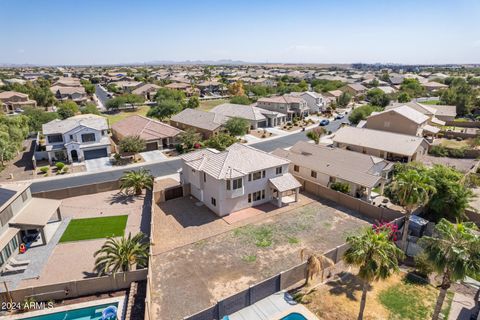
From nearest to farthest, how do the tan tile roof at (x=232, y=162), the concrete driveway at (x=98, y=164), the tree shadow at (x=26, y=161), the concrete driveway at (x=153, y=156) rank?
the tan tile roof at (x=232, y=162) < the concrete driveway at (x=98, y=164) < the tree shadow at (x=26, y=161) < the concrete driveway at (x=153, y=156)

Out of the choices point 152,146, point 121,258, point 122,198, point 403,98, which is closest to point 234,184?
point 121,258

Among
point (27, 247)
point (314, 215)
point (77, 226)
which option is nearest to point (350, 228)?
point (314, 215)

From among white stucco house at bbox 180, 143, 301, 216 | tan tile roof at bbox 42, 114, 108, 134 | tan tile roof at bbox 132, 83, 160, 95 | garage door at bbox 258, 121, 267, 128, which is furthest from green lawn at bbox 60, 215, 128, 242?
tan tile roof at bbox 132, 83, 160, 95

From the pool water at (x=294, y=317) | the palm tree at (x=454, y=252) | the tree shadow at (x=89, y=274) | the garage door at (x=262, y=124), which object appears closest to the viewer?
the palm tree at (x=454, y=252)

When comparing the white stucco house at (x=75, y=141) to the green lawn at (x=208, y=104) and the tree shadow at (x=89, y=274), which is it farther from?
the green lawn at (x=208, y=104)

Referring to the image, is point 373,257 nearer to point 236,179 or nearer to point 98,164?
point 236,179

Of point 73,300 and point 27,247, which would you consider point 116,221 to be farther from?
point 73,300

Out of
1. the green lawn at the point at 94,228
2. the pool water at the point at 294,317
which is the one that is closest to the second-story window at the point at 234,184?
the green lawn at the point at 94,228
